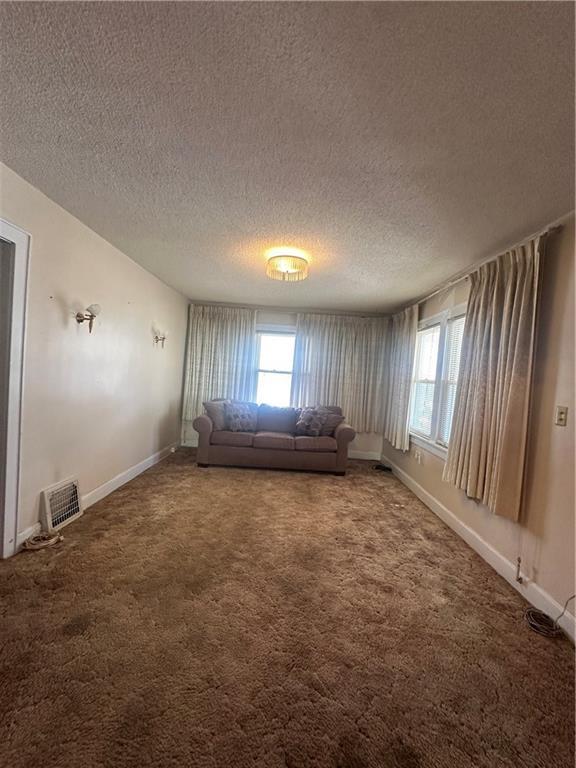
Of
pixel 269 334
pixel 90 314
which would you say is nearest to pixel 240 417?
pixel 269 334

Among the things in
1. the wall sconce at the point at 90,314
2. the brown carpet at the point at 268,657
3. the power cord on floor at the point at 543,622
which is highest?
the wall sconce at the point at 90,314

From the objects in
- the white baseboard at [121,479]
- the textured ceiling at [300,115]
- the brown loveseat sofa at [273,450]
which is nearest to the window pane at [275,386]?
the brown loveseat sofa at [273,450]

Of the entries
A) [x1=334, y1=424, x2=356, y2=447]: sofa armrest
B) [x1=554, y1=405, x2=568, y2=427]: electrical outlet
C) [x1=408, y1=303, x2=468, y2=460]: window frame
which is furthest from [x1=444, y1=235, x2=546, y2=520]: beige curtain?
[x1=334, y1=424, x2=356, y2=447]: sofa armrest

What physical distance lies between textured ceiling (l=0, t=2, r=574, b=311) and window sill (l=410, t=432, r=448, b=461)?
1952mm

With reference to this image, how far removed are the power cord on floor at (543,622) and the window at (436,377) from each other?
1.55m

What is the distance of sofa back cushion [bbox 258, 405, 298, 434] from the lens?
4.90 metres

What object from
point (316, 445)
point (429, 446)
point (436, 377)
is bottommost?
point (316, 445)

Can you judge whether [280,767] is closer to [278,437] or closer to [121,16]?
[121,16]

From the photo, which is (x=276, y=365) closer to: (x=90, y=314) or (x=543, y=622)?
(x=90, y=314)

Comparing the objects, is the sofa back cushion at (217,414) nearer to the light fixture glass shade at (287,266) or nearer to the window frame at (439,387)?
the light fixture glass shade at (287,266)

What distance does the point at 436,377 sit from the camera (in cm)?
364

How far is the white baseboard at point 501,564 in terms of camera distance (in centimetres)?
180

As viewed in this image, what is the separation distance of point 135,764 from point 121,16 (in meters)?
2.40

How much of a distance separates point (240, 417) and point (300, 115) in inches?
148
